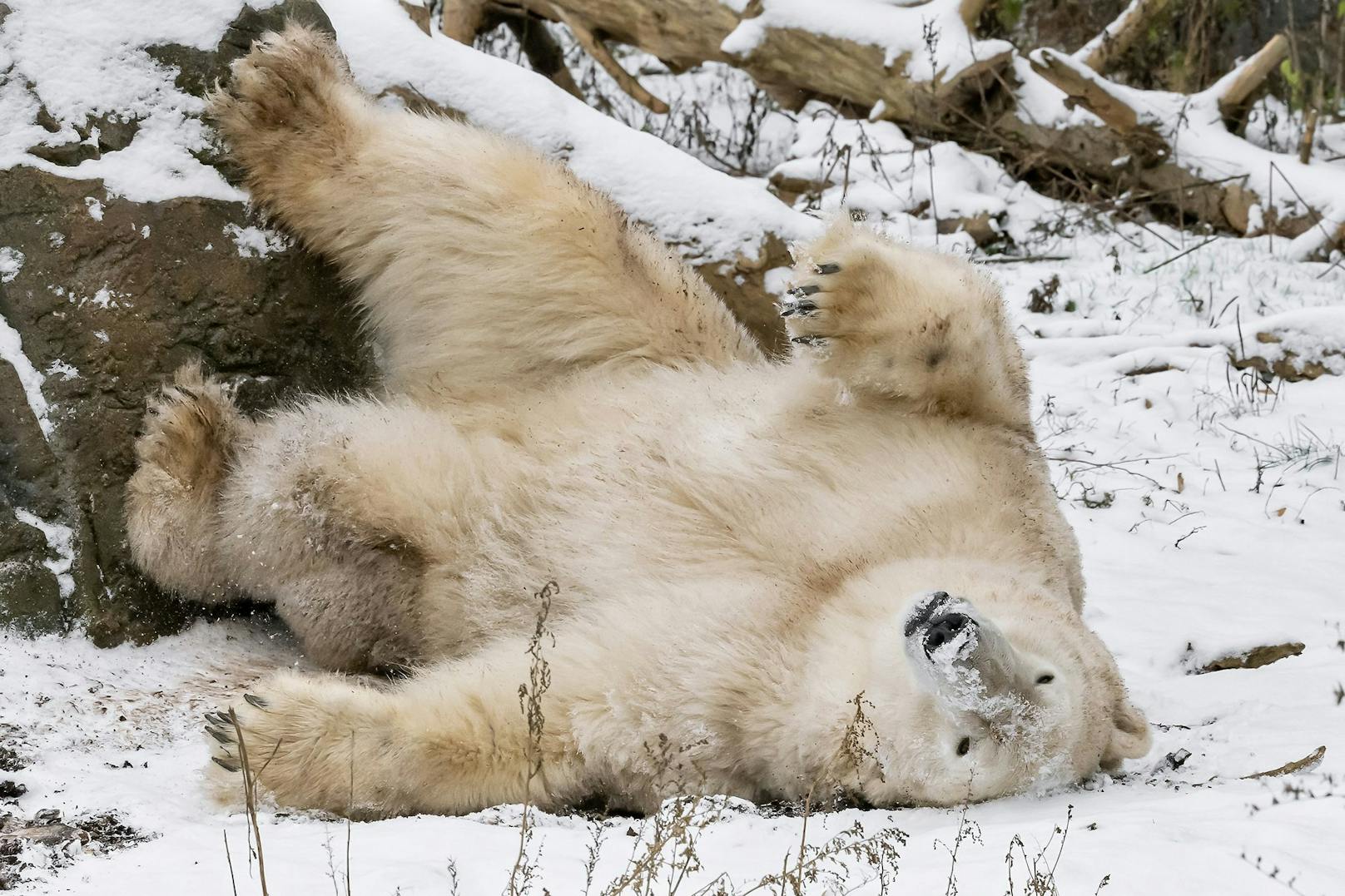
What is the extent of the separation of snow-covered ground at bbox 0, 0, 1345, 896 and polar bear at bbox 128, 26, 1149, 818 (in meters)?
0.17

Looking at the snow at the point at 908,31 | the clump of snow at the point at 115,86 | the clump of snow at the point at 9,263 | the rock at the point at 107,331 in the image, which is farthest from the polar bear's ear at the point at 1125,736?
the snow at the point at 908,31

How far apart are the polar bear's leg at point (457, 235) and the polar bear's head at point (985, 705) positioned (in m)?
1.53

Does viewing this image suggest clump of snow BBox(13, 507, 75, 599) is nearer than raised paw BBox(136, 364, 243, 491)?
Yes

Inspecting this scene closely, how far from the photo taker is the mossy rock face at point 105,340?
3.70 m

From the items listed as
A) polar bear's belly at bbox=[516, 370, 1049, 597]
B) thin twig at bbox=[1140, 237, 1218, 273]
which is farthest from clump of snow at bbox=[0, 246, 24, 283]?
thin twig at bbox=[1140, 237, 1218, 273]

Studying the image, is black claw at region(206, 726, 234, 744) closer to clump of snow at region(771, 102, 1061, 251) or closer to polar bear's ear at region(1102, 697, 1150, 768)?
polar bear's ear at region(1102, 697, 1150, 768)

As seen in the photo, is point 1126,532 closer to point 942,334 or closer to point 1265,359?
point 1265,359

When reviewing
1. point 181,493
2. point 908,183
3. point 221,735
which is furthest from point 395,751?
point 908,183

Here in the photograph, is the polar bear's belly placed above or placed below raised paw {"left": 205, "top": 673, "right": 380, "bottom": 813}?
above

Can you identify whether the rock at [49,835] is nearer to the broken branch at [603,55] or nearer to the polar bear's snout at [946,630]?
the polar bear's snout at [946,630]

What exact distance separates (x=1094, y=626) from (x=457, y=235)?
245cm

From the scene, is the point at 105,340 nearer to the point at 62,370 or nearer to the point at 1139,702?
the point at 62,370

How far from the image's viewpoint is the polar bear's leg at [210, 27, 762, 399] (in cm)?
406

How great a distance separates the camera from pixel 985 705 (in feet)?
9.08
